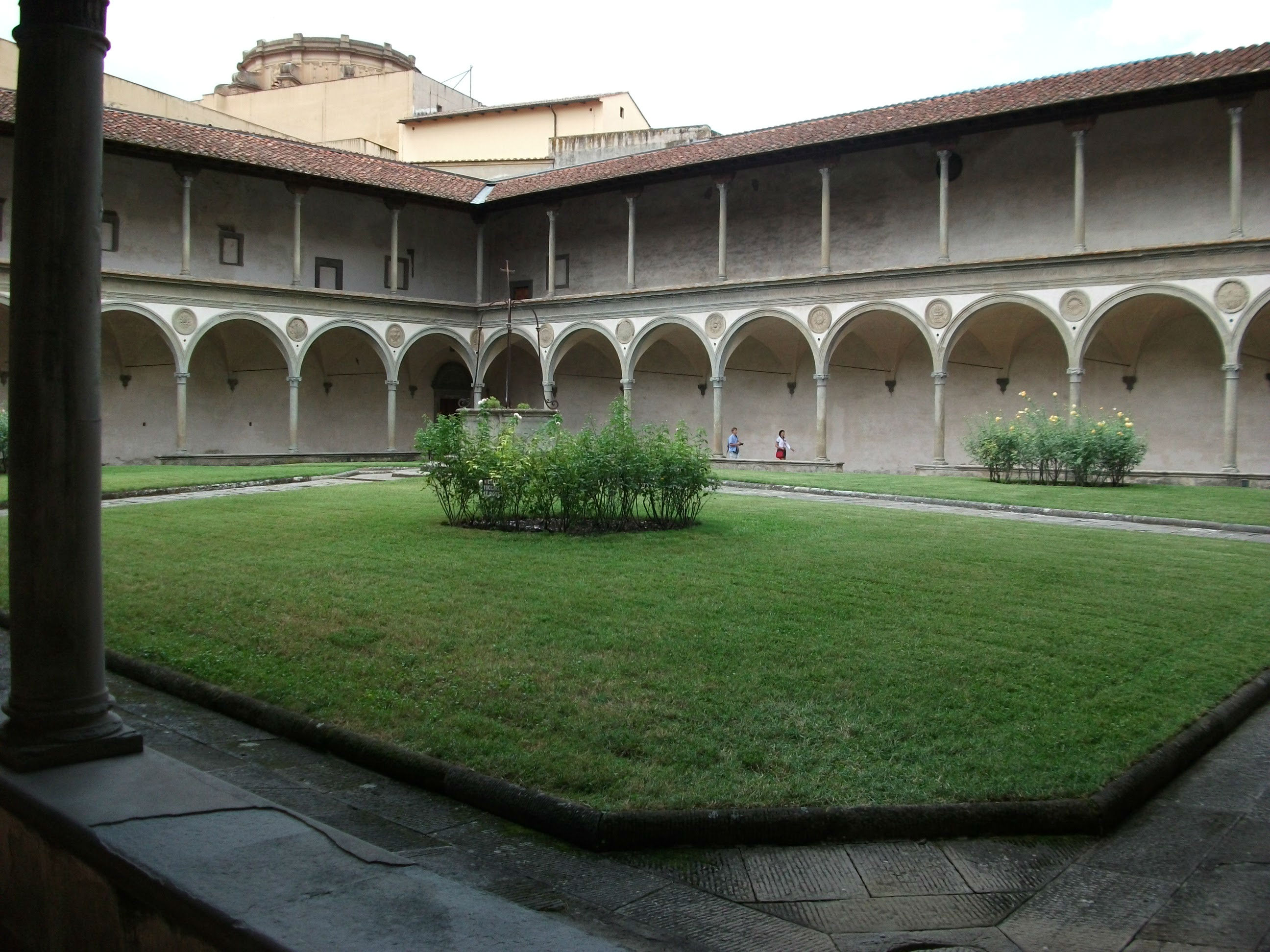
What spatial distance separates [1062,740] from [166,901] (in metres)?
3.81

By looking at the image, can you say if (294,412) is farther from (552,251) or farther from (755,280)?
(755,280)

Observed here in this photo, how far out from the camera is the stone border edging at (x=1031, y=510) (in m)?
12.7

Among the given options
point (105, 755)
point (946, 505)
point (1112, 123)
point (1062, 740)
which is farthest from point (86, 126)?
point (1112, 123)

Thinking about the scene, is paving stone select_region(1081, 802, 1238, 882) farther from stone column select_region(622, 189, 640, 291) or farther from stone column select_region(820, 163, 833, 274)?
stone column select_region(622, 189, 640, 291)

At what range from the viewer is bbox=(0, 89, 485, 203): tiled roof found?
2436 cm

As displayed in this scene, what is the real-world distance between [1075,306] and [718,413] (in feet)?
29.6

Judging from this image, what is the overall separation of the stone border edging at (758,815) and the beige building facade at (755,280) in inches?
689

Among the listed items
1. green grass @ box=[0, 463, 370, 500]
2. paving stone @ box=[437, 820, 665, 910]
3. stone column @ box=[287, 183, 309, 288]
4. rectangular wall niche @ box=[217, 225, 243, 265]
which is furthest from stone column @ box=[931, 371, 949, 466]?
paving stone @ box=[437, 820, 665, 910]

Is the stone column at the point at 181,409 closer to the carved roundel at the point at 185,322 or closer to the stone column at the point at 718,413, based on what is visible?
the carved roundel at the point at 185,322

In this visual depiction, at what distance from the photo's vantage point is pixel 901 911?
3.35 metres

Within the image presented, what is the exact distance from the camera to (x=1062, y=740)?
466 cm

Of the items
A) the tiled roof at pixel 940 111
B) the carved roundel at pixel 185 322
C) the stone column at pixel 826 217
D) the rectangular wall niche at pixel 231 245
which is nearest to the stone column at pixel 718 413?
the stone column at pixel 826 217

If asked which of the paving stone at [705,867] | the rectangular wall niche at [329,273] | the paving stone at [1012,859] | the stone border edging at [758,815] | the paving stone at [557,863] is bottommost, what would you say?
the paving stone at [1012,859]

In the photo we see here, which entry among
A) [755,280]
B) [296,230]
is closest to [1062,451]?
[755,280]
